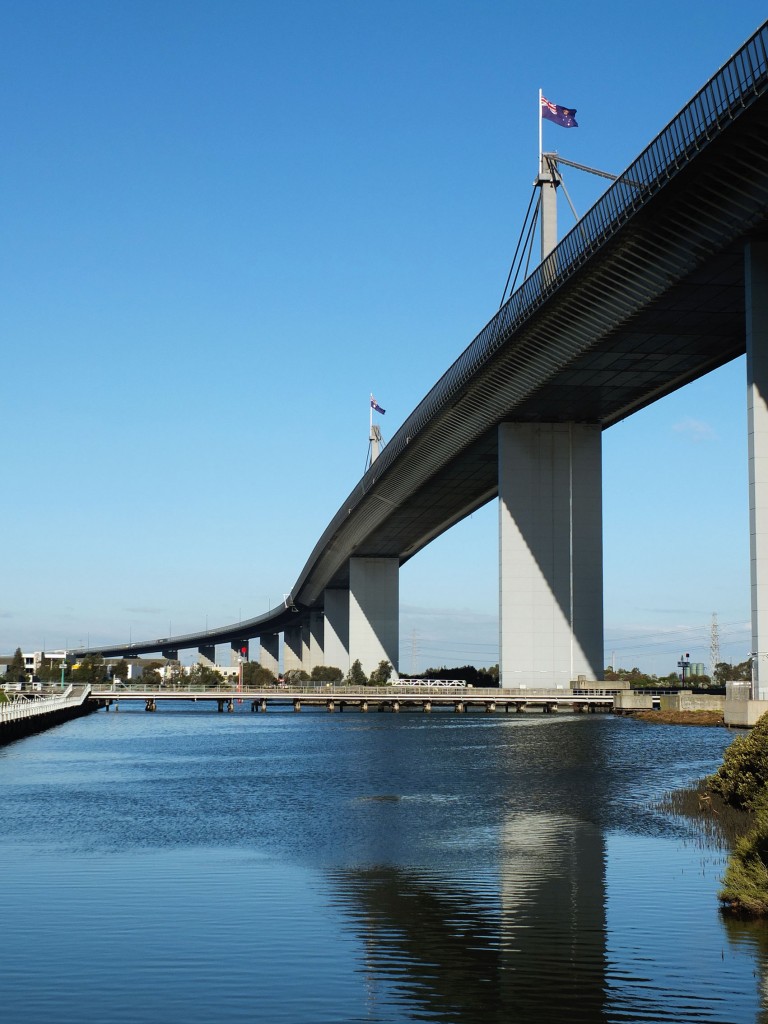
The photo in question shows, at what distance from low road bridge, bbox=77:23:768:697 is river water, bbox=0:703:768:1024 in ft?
65.7

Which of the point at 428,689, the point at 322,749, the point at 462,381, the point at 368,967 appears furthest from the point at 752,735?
the point at 428,689

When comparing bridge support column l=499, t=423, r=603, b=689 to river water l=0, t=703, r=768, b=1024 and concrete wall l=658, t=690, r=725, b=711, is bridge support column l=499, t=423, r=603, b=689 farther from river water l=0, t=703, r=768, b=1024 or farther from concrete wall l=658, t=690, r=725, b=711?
river water l=0, t=703, r=768, b=1024

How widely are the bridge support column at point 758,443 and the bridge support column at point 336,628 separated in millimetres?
121582

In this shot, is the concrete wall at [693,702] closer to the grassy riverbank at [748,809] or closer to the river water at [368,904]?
the river water at [368,904]

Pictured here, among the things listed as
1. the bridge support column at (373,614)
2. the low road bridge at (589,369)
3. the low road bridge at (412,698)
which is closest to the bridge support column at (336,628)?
the bridge support column at (373,614)

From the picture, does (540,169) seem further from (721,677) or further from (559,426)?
(721,677)

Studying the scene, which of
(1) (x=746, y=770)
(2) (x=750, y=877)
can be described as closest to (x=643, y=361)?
(1) (x=746, y=770)

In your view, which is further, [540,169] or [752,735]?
[540,169]

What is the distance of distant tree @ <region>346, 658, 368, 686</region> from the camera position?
13882 centimetres

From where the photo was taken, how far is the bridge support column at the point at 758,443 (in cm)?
4484

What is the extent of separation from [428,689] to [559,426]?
2909cm

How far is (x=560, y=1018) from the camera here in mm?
11578

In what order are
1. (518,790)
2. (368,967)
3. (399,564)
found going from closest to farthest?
(368,967), (518,790), (399,564)

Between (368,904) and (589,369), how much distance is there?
55.5 meters
